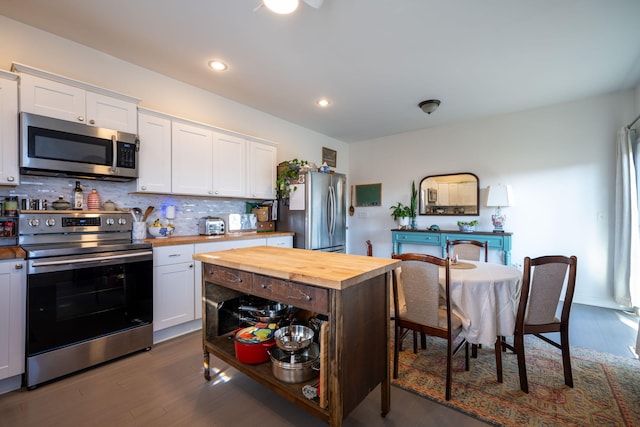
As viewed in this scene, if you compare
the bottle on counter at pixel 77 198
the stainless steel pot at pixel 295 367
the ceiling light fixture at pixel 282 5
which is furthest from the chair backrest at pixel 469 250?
the bottle on counter at pixel 77 198

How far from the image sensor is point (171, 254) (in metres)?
2.56

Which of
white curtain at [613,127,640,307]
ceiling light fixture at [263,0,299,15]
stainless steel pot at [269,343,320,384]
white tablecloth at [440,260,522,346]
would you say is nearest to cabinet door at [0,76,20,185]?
ceiling light fixture at [263,0,299,15]

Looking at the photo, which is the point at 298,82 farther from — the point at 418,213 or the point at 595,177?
the point at 595,177

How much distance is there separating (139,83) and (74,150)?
1.05m

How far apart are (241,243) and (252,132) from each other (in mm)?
1708

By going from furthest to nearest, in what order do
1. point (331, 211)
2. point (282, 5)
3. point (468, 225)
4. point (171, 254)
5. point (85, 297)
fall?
point (468, 225)
point (331, 211)
point (171, 254)
point (85, 297)
point (282, 5)

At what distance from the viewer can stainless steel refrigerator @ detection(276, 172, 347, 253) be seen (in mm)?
3732

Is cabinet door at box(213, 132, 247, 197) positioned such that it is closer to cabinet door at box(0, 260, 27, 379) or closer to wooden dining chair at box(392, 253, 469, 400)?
cabinet door at box(0, 260, 27, 379)

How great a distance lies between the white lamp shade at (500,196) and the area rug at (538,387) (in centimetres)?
206

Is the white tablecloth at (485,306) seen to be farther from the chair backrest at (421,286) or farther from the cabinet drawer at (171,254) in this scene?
the cabinet drawer at (171,254)

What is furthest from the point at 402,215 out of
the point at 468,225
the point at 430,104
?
the point at 430,104

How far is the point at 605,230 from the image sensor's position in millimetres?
3502

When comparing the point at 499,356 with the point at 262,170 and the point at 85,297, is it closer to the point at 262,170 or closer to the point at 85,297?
the point at 85,297

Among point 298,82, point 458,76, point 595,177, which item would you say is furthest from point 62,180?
point 595,177
